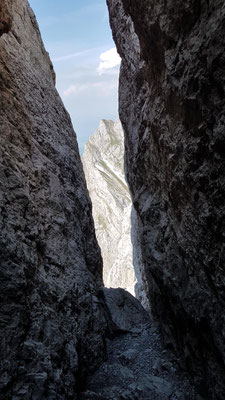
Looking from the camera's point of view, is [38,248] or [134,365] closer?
[38,248]

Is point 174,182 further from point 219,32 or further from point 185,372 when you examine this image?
point 185,372

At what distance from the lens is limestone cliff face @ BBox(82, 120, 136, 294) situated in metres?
87.7

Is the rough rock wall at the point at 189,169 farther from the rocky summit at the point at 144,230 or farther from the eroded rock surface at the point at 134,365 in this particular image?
the eroded rock surface at the point at 134,365

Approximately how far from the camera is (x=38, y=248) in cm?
Answer: 1323

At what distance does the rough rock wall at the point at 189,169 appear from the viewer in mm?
7090

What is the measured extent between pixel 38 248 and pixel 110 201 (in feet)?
351

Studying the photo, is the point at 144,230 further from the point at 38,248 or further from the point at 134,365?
the point at 134,365

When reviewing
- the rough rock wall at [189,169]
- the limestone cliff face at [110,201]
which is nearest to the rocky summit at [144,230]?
the rough rock wall at [189,169]

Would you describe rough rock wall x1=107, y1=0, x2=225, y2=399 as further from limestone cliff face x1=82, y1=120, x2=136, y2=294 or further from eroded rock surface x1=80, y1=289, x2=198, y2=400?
limestone cliff face x1=82, y1=120, x2=136, y2=294

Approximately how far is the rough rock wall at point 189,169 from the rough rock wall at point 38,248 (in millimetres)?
4602

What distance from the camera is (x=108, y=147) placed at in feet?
502

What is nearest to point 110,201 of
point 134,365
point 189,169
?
point 134,365

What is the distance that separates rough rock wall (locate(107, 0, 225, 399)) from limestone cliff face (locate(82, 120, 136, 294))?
65713mm

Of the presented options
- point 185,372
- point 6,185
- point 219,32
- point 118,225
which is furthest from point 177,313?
point 118,225
